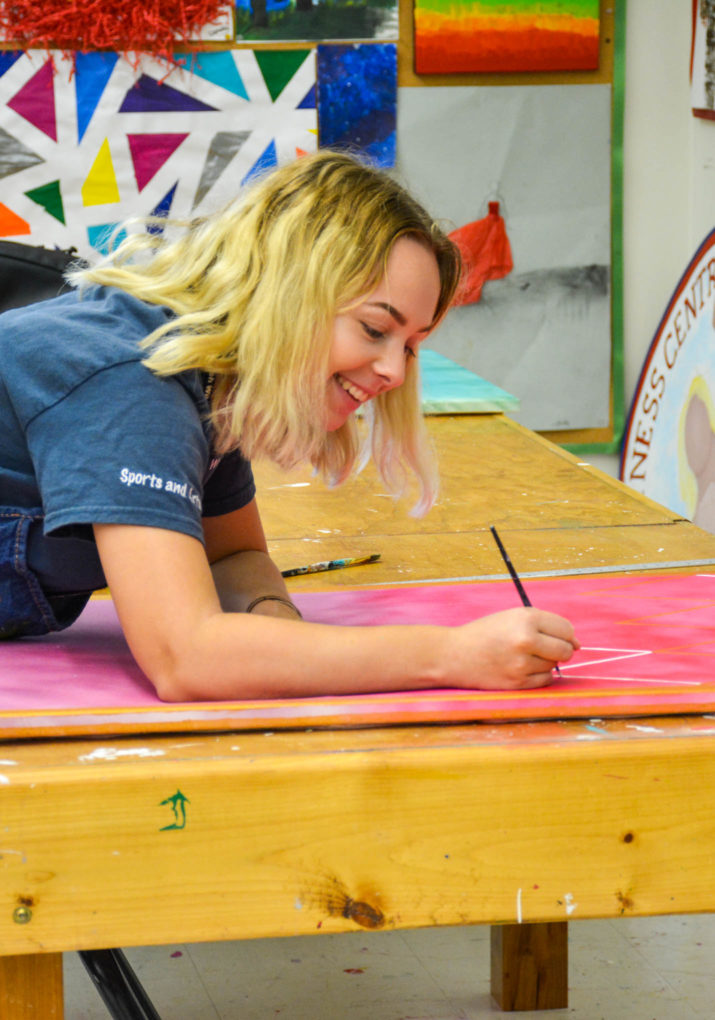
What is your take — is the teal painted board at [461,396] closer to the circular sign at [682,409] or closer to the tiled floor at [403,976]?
the circular sign at [682,409]

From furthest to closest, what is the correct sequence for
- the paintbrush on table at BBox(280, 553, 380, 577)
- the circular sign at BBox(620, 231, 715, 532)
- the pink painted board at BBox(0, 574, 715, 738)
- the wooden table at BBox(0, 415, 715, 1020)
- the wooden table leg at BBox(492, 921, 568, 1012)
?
1. the circular sign at BBox(620, 231, 715, 532)
2. the wooden table leg at BBox(492, 921, 568, 1012)
3. the paintbrush on table at BBox(280, 553, 380, 577)
4. the pink painted board at BBox(0, 574, 715, 738)
5. the wooden table at BBox(0, 415, 715, 1020)

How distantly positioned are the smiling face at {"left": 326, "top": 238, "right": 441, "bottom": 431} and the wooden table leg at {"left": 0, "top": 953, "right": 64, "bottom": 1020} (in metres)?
0.51

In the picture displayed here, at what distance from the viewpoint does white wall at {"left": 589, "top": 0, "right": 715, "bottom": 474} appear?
10.7 ft

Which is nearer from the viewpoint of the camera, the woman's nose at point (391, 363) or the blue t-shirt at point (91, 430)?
the blue t-shirt at point (91, 430)

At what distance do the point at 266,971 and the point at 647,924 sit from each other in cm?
56

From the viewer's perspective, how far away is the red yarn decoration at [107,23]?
9.77 feet

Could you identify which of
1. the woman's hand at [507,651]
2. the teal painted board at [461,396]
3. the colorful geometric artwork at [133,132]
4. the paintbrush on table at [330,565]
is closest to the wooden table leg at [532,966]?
the paintbrush on table at [330,565]

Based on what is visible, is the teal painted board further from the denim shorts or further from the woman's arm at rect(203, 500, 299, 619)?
the denim shorts

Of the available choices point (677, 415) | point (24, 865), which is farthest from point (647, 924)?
point (677, 415)

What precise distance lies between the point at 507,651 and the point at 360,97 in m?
2.57

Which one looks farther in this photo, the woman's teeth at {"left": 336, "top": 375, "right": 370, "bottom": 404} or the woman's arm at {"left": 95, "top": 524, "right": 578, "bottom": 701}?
the woman's teeth at {"left": 336, "top": 375, "right": 370, "bottom": 404}

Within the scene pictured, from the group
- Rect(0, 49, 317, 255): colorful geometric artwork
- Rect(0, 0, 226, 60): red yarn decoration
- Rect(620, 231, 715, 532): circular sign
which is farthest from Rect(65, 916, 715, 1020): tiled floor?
Rect(0, 0, 226, 60): red yarn decoration

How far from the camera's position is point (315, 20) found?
314 cm

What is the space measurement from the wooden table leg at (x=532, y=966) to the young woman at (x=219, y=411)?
63 centimetres
